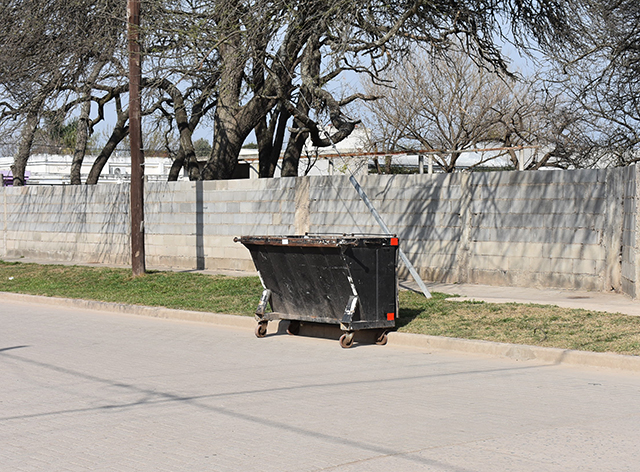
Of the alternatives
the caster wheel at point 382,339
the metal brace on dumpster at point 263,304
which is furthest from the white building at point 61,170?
the caster wheel at point 382,339

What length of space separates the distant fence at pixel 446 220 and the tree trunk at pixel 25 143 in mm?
3302

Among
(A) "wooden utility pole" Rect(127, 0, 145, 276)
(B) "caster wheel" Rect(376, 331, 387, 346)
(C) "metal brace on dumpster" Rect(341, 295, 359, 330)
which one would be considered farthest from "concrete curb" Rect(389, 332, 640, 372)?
(A) "wooden utility pole" Rect(127, 0, 145, 276)

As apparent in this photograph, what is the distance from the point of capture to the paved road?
5.48 metres

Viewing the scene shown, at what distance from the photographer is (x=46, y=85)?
69.8 ft

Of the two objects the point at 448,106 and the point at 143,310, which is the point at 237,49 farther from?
the point at 448,106

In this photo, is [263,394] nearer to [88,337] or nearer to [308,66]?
[88,337]

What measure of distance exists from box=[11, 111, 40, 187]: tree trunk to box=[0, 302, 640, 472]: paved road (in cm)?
1398

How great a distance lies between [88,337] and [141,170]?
7179mm

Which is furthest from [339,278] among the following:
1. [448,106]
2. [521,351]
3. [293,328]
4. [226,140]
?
[448,106]

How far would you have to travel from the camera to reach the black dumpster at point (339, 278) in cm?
1012

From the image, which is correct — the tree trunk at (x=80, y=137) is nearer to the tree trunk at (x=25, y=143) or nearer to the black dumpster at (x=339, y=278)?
the tree trunk at (x=25, y=143)

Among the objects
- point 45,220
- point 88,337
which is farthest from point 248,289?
point 45,220

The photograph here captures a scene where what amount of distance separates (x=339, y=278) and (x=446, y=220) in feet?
17.8

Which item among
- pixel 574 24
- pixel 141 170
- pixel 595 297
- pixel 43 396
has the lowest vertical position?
pixel 43 396
